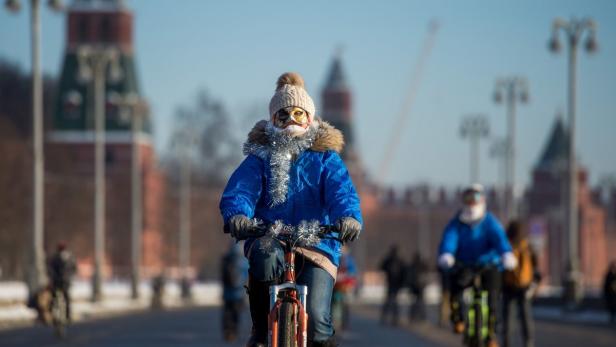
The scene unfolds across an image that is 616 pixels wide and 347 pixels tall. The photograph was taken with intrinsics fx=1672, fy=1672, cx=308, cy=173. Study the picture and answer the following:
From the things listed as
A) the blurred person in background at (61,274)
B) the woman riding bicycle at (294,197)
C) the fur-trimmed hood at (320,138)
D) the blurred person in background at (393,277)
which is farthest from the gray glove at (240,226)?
the blurred person in background at (393,277)

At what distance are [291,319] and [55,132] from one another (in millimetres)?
115622

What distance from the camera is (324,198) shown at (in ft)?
32.1

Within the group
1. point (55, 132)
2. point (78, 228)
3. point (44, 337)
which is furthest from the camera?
point (55, 132)

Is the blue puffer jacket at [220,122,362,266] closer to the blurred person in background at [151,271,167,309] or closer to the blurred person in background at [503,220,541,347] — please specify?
the blurred person in background at [503,220,541,347]

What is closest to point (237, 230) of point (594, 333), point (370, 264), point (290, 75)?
point (290, 75)

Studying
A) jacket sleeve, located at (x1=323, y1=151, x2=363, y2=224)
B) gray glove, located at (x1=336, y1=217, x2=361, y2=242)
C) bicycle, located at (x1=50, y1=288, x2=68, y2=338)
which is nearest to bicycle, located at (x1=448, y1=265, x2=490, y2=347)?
jacket sleeve, located at (x1=323, y1=151, x2=363, y2=224)

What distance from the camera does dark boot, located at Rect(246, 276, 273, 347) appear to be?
31.7 ft

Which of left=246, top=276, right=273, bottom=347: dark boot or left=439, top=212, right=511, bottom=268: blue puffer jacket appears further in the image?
left=439, top=212, right=511, bottom=268: blue puffer jacket

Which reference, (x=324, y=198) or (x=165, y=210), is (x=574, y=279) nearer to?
(x=324, y=198)

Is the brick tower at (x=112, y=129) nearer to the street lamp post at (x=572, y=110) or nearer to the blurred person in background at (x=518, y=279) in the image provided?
the street lamp post at (x=572, y=110)

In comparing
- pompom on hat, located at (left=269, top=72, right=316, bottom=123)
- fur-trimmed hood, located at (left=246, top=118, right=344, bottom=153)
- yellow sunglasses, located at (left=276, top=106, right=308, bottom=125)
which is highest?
pompom on hat, located at (left=269, top=72, right=316, bottom=123)

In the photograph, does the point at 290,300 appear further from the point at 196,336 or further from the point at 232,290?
the point at 196,336

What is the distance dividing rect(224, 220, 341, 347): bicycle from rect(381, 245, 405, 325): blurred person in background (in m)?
24.8

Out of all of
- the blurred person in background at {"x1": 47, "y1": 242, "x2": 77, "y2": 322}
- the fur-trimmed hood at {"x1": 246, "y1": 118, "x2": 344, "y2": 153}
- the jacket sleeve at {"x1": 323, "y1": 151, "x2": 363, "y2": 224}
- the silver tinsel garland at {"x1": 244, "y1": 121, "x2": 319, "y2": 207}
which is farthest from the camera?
the blurred person in background at {"x1": 47, "y1": 242, "x2": 77, "y2": 322}
